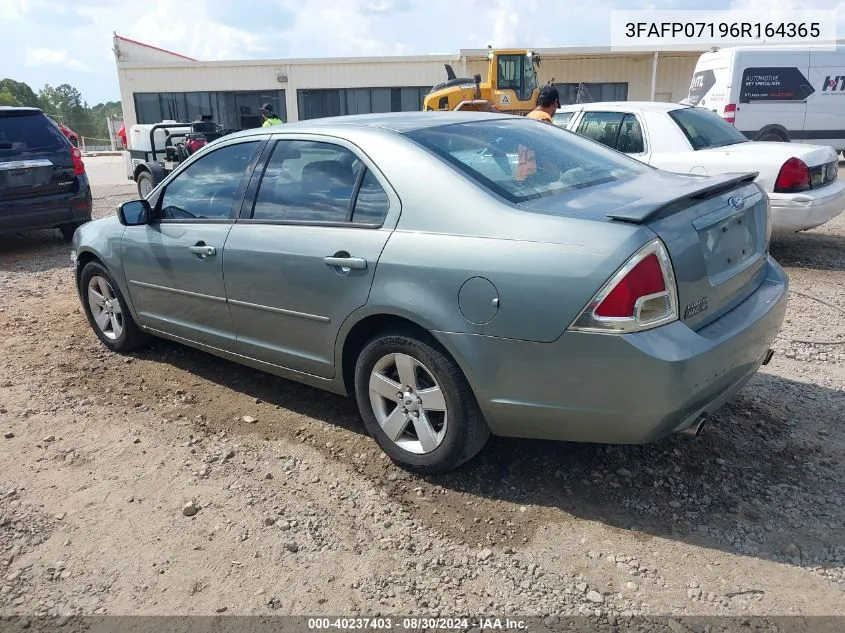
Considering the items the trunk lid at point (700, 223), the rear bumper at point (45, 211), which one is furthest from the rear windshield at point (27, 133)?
the trunk lid at point (700, 223)

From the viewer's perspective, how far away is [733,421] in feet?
11.9

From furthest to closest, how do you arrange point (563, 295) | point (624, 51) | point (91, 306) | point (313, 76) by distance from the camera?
point (313, 76) < point (624, 51) < point (91, 306) < point (563, 295)

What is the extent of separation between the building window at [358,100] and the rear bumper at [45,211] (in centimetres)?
2341

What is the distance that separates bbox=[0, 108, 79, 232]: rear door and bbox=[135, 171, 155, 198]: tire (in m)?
4.02

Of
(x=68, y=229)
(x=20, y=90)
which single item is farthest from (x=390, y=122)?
(x=20, y=90)

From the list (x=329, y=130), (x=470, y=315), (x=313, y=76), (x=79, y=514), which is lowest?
(x=79, y=514)

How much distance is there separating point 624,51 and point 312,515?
29452mm

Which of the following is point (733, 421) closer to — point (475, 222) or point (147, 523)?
point (475, 222)

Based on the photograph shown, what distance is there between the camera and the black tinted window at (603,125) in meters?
7.65

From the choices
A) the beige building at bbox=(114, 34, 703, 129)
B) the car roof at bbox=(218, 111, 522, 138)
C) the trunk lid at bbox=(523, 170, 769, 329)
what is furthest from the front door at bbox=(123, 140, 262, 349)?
the beige building at bbox=(114, 34, 703, 129)

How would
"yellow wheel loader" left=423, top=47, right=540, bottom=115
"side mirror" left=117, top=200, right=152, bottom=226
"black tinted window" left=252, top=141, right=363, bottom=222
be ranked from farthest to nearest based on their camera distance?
"yellow wheel loader" left=423, top=47, right=540, bottom=115 → "side mirror" left=117, top=200, right=152, bottom=226 → "black tinted window" left=252, top=141, right=363, bottom=222

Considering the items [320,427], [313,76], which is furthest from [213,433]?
[313,76]

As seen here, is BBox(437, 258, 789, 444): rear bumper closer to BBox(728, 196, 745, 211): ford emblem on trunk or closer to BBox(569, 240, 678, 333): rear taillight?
BBox(569, 240, 678, 333): rear taillight

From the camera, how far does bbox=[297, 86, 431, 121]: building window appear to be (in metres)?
31.7
